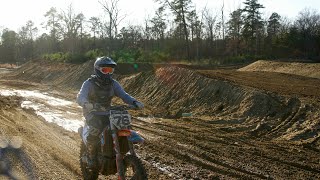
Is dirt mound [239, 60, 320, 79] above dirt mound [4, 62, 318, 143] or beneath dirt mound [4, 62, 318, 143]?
above

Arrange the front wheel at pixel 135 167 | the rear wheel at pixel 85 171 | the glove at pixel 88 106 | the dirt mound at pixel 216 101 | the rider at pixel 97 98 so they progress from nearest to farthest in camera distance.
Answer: the front wheel at pixel 135 167, the glove at pixel 88 106, the rider at pixel 97 98, the rear wheel at pixel 85 171, the dirt mound at pixel 216 101

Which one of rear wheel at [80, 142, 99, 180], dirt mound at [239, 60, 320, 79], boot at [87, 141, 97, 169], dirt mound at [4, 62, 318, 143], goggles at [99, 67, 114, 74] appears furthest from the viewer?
dirt mound at [239, 60, 320, 79]

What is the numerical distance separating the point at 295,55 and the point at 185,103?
37.6 metres

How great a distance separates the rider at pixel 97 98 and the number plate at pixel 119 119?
406mm

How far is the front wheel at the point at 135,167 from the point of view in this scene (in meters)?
5.39

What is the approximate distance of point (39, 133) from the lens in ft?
39.7

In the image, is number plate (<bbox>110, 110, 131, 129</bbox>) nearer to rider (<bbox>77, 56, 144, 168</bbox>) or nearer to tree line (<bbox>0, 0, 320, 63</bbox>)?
rider (<bbox>77, 56, 144, 168</bbox>)

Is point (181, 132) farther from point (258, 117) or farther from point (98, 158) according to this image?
point (98, 158)

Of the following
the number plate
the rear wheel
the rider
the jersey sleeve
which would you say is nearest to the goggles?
the rider

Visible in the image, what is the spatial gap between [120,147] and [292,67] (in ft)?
97.0

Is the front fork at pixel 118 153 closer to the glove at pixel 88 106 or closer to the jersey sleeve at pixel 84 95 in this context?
the glove at pixel 88 106

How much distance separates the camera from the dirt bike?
5.51 m

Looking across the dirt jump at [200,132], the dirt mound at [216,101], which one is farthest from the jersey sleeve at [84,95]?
the dirt mound at [216,101]

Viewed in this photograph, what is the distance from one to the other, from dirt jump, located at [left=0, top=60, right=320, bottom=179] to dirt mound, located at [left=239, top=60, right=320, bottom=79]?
13.1m
